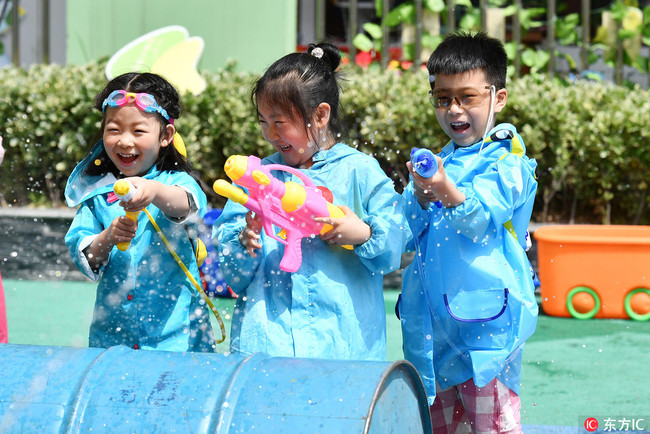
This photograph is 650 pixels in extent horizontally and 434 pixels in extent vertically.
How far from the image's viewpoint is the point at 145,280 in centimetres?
287

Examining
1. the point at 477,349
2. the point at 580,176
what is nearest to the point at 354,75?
the point at 580,176

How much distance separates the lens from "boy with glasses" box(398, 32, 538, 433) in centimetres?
262

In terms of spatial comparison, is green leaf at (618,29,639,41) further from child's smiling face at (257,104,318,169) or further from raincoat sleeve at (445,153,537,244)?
child's smiling face at (257,104,318,169)

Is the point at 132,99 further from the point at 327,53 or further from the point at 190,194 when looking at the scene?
the point at 327,53

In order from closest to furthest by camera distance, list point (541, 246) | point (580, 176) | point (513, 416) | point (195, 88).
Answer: point (513, 416) → point (541, 246) → point (580, 176) → point (195, 88)

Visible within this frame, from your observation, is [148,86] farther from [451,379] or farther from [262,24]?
[262,24]

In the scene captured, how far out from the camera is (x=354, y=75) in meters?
7.04

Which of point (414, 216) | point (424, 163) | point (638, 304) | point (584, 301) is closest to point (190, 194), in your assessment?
point (414, 216)

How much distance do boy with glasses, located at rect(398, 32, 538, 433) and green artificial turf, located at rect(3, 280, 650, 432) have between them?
972 mm

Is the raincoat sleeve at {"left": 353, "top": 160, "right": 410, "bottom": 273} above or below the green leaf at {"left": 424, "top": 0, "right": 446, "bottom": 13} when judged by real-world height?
below

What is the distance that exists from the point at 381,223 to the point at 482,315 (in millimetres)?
404

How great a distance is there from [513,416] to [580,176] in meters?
4.04

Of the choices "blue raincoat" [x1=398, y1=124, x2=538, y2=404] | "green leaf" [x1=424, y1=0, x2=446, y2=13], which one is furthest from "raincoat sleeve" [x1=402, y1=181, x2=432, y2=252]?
"green leaf" [x1=424, y1=0, x2=446, y2=13]

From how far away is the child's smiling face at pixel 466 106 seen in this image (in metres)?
Result: 2.75
